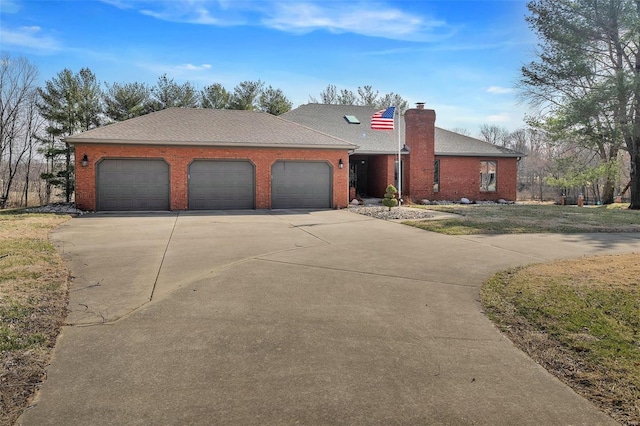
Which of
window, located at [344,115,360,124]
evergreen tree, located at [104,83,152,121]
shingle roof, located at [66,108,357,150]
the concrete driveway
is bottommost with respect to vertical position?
the concrete driveway

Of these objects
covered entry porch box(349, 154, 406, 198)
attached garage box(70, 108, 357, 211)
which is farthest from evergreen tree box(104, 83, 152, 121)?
covered entry porch box(349, 154, 406, 198)

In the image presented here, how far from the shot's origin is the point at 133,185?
1677cm

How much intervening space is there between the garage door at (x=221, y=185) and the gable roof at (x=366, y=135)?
6979 mm

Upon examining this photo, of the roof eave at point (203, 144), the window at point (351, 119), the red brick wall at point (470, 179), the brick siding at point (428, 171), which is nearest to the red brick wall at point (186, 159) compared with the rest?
the roof eave at point (203, 144)

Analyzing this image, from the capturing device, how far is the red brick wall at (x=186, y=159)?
53.0 ft

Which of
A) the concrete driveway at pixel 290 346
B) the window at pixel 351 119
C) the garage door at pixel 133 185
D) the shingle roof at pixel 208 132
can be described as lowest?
the concrete driveway at pixel 290 346

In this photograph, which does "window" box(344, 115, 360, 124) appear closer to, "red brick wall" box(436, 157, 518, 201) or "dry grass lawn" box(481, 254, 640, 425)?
"red brick wall" box(436, 157, 518, 201)

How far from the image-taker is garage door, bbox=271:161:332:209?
18.3 metres

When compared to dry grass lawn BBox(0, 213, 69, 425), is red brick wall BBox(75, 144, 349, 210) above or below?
above

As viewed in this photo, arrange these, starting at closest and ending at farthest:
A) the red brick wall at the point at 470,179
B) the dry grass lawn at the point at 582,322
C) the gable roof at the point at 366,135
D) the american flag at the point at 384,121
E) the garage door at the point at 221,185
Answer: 1. the dry grass lawn at the point at 582,322
2. the garage door at the point at 221,185
3. the american flag at the point at 384,121
4. the gable roof at the point at 366,135
5. the red brick wall at the point at 470,179

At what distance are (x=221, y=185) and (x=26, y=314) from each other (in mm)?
13691

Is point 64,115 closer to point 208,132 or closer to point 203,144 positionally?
point 208,132

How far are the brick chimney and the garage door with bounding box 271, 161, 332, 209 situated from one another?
598cm

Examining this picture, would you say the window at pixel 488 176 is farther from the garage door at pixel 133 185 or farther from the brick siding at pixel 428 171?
the garage door at pixel 133 185
